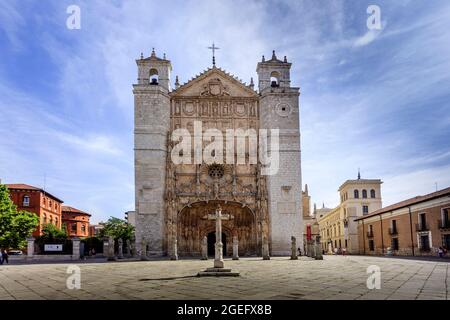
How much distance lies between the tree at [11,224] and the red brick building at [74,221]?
23.4 meters

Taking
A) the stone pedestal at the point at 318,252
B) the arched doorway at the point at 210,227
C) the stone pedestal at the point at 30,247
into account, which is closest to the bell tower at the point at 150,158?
the arched doorway at the point at 210,227

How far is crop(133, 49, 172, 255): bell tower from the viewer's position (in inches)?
1216

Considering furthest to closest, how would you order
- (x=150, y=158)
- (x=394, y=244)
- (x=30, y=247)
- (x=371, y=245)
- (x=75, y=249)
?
(x=371, y=245) < (x=394, y=244) < (x=150, y=158) < (x=75, y=249) < (x=30, y=247)

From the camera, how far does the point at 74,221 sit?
6122 cm

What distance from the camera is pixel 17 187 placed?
4709 centimetres

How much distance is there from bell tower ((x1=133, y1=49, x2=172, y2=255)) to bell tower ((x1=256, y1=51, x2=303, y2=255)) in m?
8.98

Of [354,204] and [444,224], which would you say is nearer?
[444,224]

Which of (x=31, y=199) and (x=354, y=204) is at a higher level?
(x=31, y=199)

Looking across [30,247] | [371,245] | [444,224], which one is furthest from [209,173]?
[371,245]

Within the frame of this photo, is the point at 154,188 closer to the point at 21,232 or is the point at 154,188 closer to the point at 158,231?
the point at 158,231

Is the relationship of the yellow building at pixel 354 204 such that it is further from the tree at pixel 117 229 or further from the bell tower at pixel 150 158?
the bell tower at pixel 150 158

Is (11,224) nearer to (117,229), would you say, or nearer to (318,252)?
(117,229)

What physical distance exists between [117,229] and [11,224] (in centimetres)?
1469

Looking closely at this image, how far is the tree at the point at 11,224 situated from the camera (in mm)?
33719
